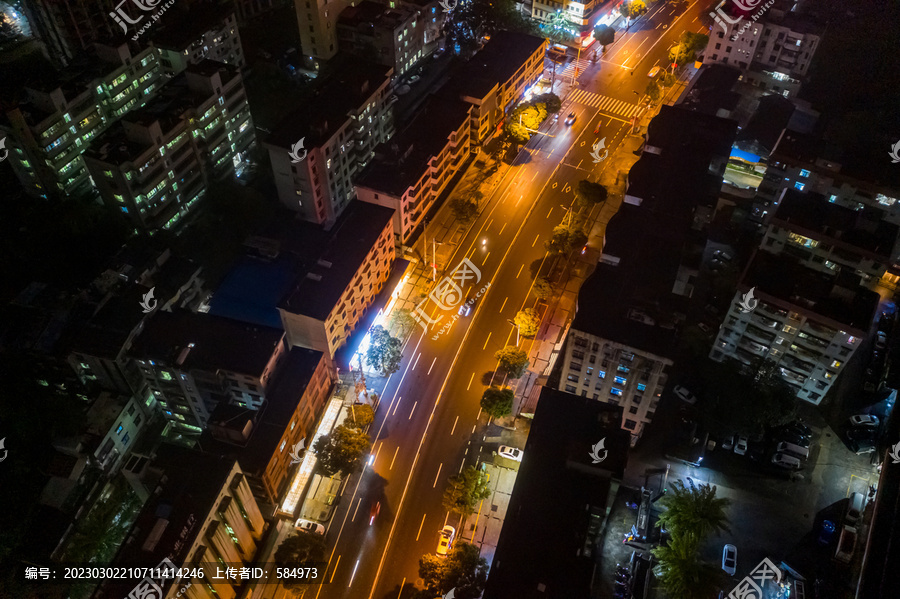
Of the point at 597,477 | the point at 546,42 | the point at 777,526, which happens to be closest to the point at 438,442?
the point at 597,477

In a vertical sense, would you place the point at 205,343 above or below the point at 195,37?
below

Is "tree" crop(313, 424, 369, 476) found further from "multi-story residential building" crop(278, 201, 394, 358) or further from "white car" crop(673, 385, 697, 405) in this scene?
"white car" crop(673, 385, 697, 405)

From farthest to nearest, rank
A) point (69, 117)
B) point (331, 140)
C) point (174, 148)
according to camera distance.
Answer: point (69, 117)
point (174, 148)
point (331, 140)

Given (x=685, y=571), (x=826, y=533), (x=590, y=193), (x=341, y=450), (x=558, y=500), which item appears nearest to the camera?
(x=685, y=571)

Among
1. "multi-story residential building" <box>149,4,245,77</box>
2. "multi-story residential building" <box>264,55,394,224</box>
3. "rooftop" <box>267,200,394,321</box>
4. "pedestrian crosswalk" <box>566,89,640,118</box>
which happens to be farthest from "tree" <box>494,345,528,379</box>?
"multi-story residential building" <box>149,4,245,77</box>

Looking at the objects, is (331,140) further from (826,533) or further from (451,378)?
(826,533)

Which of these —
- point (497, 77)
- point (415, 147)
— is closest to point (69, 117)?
point (415, 147)

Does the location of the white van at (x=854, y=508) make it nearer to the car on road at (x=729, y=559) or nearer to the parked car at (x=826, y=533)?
the parked car at (x=826, y=533)

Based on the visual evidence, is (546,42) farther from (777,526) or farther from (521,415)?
(777,526)
